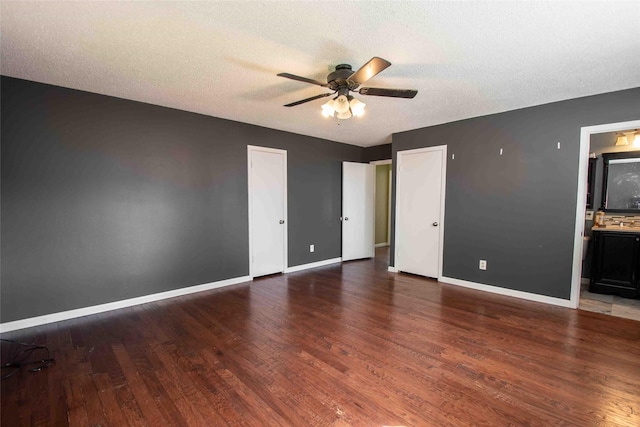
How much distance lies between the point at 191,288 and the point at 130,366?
1720 mm

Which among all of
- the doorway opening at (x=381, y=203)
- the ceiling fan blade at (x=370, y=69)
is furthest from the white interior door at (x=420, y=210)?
the ceiling fan blade at (x=370, y=69)

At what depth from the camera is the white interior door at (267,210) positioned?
4504 mm

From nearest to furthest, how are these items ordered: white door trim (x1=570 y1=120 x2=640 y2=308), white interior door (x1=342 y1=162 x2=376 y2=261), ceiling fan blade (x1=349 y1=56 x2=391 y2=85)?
ceiling fan blade (x1=349 y1=56 x2=391 y2=85) → white door trim (x1=570 y1=120 x2=640 y2=308) → white interior door (x1=342 y1=162 x2=376 y2=261)

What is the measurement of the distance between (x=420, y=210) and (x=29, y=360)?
484 cm

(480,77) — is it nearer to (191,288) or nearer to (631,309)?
(631,309)

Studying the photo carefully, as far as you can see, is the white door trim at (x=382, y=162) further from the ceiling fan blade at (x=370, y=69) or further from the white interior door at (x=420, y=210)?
the ceiling fan blade at (x=370, y=69)

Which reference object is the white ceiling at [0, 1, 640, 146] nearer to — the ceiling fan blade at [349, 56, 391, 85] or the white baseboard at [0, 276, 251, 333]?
the ceiling fan blade at [349, 56, 391, 85]

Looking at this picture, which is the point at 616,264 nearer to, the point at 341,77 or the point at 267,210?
the point at 341,77

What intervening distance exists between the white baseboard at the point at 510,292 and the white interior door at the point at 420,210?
253mm

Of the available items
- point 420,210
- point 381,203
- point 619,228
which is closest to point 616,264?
point 619,228

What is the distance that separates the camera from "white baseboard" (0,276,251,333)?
2.81m

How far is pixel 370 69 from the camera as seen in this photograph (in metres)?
2.03

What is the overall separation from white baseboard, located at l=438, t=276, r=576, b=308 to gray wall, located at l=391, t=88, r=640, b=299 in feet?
0.19

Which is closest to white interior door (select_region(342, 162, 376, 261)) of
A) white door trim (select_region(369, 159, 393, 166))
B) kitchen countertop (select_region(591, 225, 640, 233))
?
white door trim (select_region(369, 159, 393, 166))
